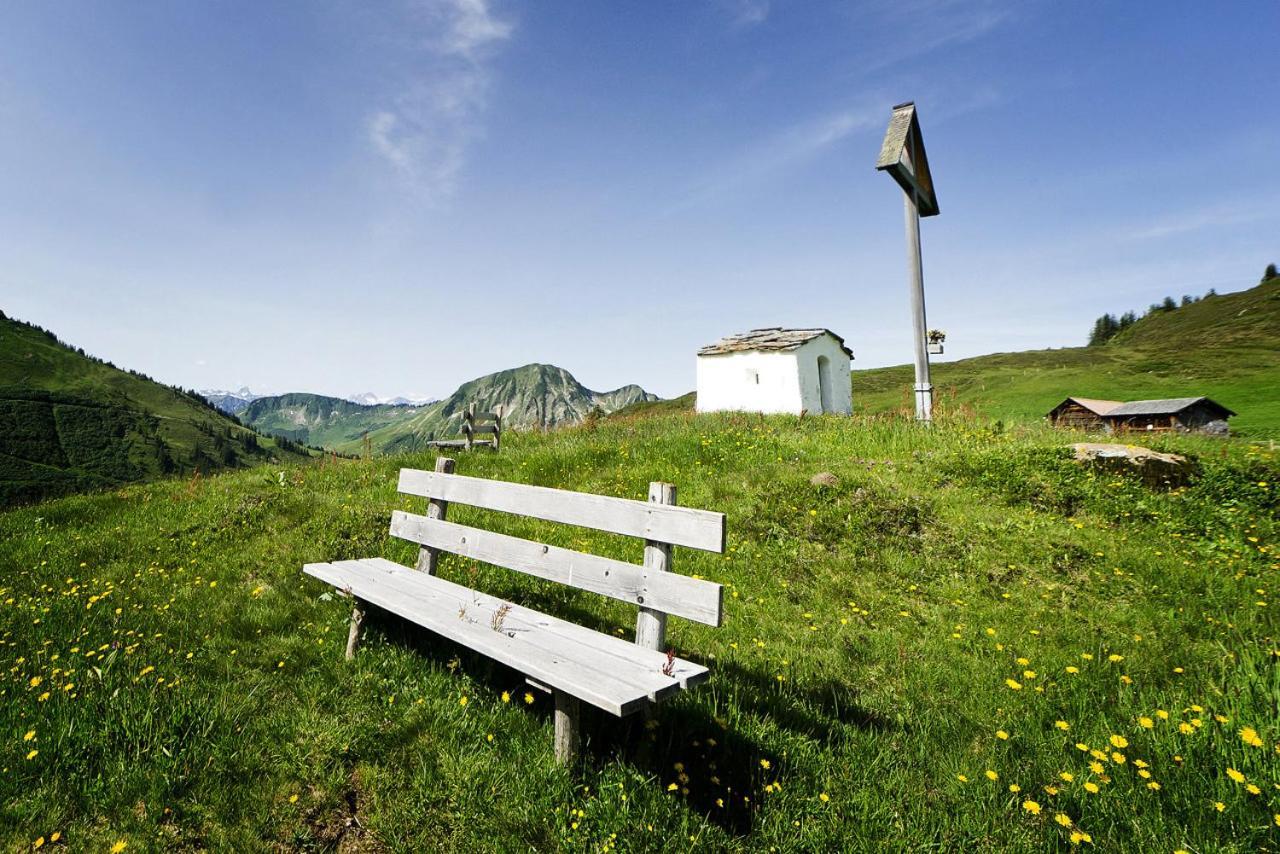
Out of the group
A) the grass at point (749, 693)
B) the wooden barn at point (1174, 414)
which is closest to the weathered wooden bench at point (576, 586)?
the grass at point (749, 693)

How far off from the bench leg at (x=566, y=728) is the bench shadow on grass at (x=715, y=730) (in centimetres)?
10

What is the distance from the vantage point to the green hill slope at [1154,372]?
4004 centimetres

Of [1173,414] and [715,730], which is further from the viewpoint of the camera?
[1173,414]

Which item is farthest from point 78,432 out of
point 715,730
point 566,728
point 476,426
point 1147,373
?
point 1147,373

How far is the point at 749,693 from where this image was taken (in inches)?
145

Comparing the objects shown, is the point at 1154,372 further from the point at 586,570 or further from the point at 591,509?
the point at 586,570

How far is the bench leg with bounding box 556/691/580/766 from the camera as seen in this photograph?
2.80m

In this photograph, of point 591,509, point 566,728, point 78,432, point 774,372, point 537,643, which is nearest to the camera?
point 566,728

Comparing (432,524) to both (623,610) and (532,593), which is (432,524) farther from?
(623,610)

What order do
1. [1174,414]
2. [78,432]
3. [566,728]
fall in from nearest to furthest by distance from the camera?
[566,728] < [1174,414] < [78,432]

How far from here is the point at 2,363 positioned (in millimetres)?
179375

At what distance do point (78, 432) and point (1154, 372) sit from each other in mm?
230059

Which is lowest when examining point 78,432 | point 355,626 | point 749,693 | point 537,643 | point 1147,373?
point 749,693

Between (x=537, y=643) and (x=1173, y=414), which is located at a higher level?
(x=1173, y=414)
